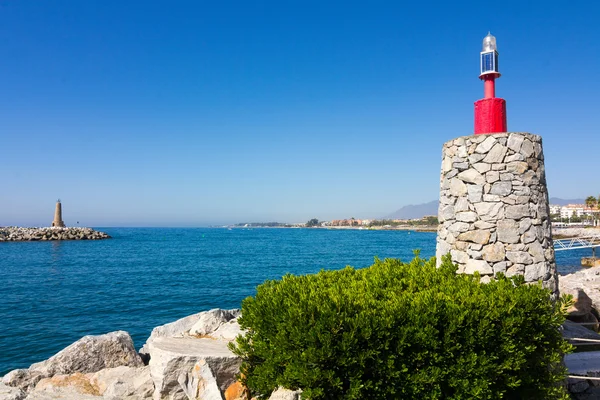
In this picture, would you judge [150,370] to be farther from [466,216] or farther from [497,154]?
[497,154]

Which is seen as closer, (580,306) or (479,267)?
(479,267)

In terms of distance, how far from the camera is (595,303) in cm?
1430

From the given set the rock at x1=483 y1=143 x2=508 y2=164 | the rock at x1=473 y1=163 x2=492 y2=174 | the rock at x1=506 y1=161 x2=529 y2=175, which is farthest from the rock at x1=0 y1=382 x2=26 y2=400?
the rock at x1=506 y1=161 x2=529 y2=175

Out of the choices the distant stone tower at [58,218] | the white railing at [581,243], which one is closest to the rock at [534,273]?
the white railing at [581,243]

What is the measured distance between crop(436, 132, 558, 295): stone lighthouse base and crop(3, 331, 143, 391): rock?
25.4ft

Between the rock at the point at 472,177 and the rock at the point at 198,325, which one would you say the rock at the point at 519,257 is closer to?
the rock at the point at 472,177

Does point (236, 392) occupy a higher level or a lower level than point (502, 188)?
lower

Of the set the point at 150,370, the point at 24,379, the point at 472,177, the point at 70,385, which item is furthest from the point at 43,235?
the point at 472,177

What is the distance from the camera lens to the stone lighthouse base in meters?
7.39

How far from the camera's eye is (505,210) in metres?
7.42

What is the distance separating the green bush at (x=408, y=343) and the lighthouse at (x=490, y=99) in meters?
2.98

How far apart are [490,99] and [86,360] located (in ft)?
33.5

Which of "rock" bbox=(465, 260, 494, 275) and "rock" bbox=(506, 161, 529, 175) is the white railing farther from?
"rock" bbox=(465, 260, 494, 275)

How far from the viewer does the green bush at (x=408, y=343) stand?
17.6ft
